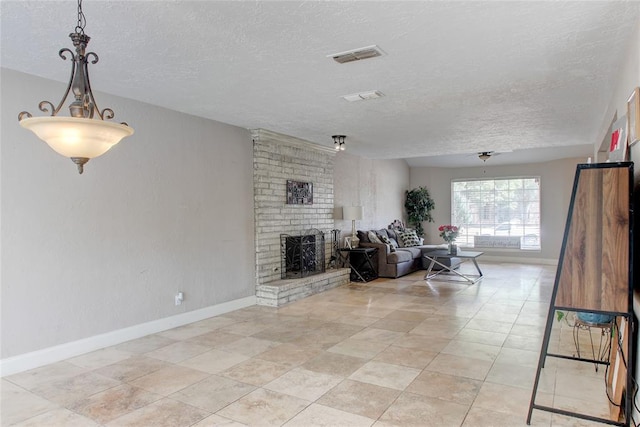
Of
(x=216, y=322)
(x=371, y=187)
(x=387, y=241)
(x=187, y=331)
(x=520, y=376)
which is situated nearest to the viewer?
(x=520, y=376)

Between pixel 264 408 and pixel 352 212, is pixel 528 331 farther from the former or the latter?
pixel 352 212

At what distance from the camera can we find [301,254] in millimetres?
6215

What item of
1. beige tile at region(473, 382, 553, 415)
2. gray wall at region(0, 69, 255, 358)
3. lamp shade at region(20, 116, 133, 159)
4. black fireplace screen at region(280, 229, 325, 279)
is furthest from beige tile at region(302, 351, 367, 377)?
black fireplace screen at region(280, 229, 325, 279)

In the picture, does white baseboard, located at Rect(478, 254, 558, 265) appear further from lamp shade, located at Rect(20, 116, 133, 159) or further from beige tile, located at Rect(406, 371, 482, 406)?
lamp shade, located at Rect(20, 116, 133, 159)

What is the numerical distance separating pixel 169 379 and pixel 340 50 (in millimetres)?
2729

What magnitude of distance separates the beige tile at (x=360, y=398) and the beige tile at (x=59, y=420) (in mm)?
1445

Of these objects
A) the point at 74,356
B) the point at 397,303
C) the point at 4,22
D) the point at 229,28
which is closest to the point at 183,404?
the point at 74,356

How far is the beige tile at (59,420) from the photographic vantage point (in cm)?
240

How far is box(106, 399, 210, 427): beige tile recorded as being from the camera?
2389mm

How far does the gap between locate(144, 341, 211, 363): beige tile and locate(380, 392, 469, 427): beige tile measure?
74.4 inches

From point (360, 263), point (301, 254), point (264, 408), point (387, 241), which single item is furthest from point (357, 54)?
point (387, 241)

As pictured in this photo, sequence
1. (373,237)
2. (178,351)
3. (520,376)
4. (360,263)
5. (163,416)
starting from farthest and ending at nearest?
1. (373,237)
2. (360,263)
3. (178,351)
4. (520,376)
5. (163,416)

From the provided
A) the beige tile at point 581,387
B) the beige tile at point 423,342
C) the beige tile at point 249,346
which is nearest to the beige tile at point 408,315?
the beige tile at point 423,342

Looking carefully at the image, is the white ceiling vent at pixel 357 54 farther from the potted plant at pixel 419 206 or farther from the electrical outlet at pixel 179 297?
the potted plant at pixel 419 206
